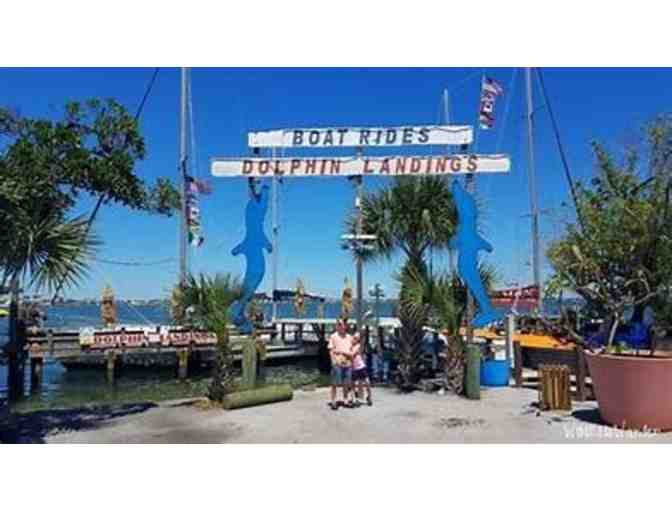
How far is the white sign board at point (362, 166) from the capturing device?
10.8 meters

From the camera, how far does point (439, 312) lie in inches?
444

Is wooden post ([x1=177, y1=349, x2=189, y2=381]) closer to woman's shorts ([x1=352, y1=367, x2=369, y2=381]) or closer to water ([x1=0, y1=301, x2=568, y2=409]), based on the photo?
water ([x1=0, y1=301, x2=568, y2=409])

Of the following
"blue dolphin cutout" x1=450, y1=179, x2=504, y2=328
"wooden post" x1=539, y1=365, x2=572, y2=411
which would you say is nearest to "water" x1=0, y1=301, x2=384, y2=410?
"blue dolphin cutout" x1=450, y1=179, x2=504, y2=328

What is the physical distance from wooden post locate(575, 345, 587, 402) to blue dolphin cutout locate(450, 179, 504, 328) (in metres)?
1.54

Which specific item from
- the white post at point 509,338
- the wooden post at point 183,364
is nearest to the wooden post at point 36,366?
the wooden post at point 183,364

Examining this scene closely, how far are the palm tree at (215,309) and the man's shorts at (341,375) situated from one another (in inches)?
66.9

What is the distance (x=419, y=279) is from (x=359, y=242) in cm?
142

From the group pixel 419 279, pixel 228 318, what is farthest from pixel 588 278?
pixel 228 318

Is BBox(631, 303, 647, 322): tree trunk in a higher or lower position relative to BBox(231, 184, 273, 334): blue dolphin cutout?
lower

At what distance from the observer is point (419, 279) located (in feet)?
37.4

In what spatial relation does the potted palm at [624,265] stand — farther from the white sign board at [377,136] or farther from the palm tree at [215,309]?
the palm tree at [215,309]

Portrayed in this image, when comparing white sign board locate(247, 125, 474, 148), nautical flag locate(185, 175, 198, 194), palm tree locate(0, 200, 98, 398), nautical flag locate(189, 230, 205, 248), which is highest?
nautical flag locate(185, 175, 198, 194)

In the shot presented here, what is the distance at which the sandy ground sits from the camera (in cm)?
813
